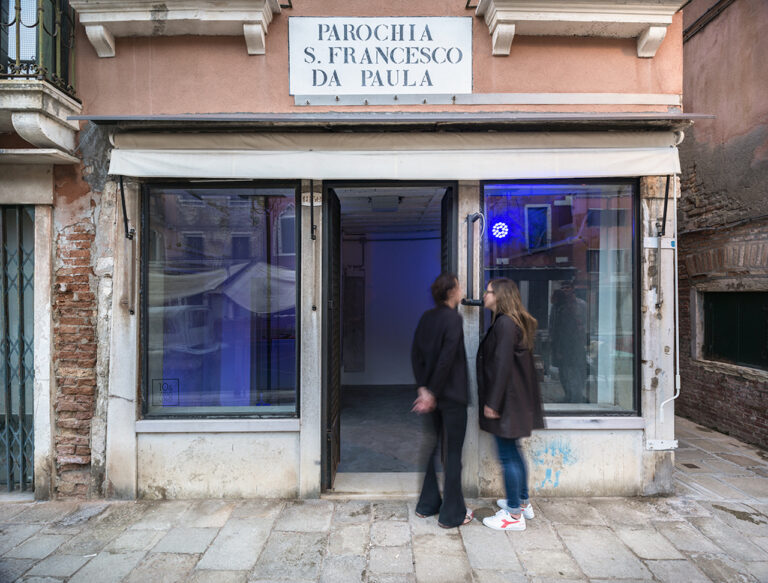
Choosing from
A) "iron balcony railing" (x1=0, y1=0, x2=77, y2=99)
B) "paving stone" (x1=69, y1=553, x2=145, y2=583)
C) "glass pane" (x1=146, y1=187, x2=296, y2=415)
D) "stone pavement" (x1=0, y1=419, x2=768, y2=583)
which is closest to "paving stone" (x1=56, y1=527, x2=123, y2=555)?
"stone pavement" (x1=0, y1=419, x2=768, y2=583)

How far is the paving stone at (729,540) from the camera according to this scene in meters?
3.23

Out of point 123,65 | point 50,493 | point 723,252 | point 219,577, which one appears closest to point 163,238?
point 123,65

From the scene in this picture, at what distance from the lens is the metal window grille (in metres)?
4.31

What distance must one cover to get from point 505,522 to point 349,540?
4.12 ft

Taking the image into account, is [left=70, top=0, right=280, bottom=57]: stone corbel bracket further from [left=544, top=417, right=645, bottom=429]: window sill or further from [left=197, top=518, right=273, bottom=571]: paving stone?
[left=544, top=417, right=645, bottom=429]: window sill

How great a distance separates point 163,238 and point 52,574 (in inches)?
112

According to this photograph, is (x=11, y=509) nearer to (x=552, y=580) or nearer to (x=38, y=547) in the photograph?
(x=38, y=547)

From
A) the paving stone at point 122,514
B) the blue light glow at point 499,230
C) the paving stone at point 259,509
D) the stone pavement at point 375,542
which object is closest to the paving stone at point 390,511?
the stone pavement at point 375,542

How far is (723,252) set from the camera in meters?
6.15

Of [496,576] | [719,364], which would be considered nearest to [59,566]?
[496,576]

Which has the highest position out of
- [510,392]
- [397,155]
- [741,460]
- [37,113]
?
[37,113]

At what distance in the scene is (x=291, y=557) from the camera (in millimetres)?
3211

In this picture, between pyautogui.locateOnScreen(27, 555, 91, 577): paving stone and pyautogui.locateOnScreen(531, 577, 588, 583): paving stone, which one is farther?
pyautogui.locateOnScreen(27, 555, 91, 577): paving stone

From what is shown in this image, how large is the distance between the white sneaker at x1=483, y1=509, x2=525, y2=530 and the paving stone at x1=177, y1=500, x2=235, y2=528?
86.7 inches
